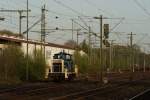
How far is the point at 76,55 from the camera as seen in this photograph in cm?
8656

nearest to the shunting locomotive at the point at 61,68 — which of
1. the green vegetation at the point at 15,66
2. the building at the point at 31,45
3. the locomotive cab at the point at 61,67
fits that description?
the locomotive cab at the point at 61,67

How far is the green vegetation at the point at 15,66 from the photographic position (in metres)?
52.9

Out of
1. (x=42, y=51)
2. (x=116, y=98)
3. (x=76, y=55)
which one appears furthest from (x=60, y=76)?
(x=76, y=55)

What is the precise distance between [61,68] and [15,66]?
6.35 meters

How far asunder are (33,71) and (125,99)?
99.2 ft

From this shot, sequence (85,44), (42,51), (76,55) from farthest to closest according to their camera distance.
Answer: (85,44) → (76,55) → (42,51)

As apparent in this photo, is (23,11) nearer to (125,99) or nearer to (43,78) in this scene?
(43,78)

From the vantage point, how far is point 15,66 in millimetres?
54062

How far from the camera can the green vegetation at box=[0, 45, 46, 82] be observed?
52938mm

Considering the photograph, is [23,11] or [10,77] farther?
[23,11]

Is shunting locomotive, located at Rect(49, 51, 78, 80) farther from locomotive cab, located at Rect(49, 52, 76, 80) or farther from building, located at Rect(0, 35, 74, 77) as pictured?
building, located at Rect(0, 35, 74, 77)

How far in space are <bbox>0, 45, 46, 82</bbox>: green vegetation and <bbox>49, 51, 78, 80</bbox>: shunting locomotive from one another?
423 centimetres

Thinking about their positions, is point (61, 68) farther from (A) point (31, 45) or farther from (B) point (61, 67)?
(A) point (31, 45)

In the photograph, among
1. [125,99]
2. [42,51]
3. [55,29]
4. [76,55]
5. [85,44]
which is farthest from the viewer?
[85,44]
